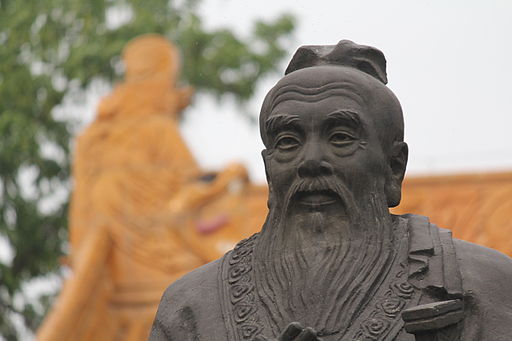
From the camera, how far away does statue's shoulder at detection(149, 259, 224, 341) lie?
494 cm

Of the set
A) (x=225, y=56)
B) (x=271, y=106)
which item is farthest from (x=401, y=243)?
(x=225, y=56)

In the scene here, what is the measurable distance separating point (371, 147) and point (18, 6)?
56.3 ft

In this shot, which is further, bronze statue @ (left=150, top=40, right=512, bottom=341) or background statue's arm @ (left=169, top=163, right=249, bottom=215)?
background statue's arm @ (left=169, top=163, right=249, bottom=215)

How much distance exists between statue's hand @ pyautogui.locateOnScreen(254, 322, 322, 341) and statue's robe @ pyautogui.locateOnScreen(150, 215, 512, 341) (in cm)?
10

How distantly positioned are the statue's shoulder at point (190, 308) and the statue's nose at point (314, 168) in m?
0.44

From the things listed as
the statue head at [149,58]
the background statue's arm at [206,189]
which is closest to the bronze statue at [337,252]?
the background statue's arm at [206,189]

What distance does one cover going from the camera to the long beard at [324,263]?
4.72 m

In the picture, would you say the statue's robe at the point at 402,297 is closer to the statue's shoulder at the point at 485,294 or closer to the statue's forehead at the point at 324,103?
the statue's shoulder at the point at 485,294

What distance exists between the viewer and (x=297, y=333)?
15.1 ft

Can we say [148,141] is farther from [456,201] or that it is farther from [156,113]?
[456,201]

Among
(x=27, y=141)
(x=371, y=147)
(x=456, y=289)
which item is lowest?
(x=27, y=141)

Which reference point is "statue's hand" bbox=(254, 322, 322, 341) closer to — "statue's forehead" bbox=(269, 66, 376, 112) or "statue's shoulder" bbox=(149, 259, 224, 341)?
"statue's shoulder" bbox=(149, 259, 224, 341)

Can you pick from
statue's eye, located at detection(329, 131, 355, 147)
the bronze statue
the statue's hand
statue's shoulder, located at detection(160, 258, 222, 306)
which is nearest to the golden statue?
statue's shoulder, located at detection(160, 258, 222, 306)

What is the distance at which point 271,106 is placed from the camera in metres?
5.04
